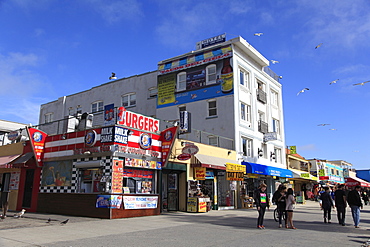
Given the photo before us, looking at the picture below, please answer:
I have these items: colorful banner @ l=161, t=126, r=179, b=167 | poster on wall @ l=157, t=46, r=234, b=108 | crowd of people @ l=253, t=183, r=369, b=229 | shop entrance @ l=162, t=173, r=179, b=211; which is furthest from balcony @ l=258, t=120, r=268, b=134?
crowd of people @ l=253, t=183, r=369, b=229

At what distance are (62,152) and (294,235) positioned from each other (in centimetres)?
Result: 1232

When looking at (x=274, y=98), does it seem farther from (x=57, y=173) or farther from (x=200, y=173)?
(x=57, y=173)

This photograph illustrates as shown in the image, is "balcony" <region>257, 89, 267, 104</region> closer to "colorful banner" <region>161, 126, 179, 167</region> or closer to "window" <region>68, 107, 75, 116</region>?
"colorful banner" <region>161, 126, 179, 167</region>

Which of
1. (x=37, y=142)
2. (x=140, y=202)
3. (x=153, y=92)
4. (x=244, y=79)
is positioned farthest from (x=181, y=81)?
(x=140, y=202)

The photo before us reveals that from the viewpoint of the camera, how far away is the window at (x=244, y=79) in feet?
86.4

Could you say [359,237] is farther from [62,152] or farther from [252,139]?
[252,139]

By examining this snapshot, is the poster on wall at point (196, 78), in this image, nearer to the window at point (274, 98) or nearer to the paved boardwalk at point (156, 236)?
the window at point (274, 98)

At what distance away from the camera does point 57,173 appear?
17156mm

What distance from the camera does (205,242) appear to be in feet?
27.9

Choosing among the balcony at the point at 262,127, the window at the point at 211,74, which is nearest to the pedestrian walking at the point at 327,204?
the window at the point at 211,74

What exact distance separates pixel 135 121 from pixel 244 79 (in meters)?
13.3

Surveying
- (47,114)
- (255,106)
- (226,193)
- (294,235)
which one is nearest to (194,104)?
(255,106)

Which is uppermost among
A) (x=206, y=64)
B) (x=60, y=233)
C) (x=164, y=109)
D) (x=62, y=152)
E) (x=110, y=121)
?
(x=206, y=64)

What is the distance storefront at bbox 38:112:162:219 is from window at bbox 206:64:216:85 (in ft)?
31.2
